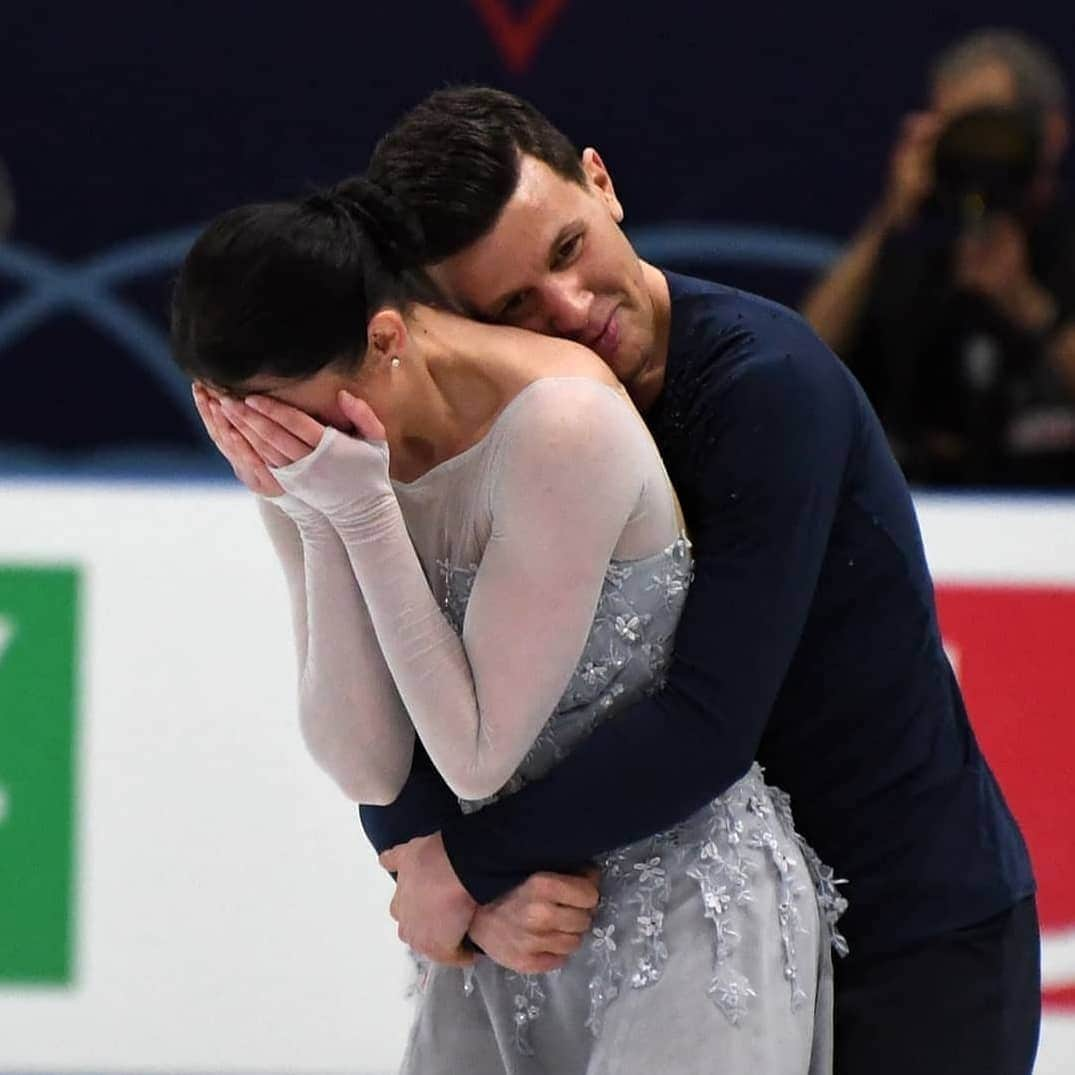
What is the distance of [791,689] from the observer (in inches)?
75.2

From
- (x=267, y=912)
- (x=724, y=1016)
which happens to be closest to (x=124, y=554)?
(x=267, y=912)

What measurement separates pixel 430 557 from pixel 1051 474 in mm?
2293

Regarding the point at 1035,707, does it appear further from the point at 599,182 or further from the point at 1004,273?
the point at 599,182

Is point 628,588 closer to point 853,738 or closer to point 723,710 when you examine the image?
point 723,710

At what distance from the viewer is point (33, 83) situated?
4645mm

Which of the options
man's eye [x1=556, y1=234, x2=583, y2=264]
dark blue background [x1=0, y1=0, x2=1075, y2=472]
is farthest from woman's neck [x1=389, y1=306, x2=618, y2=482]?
dark blue background [x1=0, y1=0, x2=1075, y2=472]

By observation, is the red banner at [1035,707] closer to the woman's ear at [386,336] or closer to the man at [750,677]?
the man at [750,677]

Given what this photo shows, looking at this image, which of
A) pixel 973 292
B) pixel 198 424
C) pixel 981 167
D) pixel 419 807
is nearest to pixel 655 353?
pixel 419 807

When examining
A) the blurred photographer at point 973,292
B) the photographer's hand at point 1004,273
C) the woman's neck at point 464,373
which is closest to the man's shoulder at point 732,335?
the woman's neck at point 464,373

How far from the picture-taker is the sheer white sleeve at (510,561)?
173 centimetres

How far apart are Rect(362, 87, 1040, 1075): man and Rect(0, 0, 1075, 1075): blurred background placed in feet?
4.23

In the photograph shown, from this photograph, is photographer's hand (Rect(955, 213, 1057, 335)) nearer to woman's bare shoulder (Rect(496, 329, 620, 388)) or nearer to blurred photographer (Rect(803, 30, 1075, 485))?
blurred photographer (Rect(803, 30, 1075, 485))

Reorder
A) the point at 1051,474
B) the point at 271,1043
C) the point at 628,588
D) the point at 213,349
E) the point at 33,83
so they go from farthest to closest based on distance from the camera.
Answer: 1. the point at 33,83
2. the point at 1051,474
3. the point at 271,1043
4. the point at 628,588
5. the point at 213,349

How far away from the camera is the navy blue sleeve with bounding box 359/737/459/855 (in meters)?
1.93
